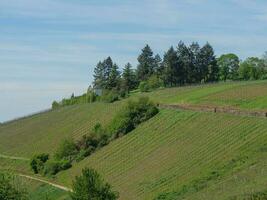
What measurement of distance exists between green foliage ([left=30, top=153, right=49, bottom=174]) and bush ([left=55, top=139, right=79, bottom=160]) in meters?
1.62

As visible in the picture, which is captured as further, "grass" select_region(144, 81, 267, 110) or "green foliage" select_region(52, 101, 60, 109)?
"green foliage" select_region(52, 101, 60, 109)

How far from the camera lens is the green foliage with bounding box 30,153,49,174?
283 feet

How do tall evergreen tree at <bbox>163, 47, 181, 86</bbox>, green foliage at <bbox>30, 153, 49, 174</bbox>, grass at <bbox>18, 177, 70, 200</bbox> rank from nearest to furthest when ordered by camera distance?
grass at <bbox>18, 177, 70, 200</bbox> < green foliage at <bbox>30, 153, 49, 174</bbox> < tall evergreen tree at <bbox>163, 47, 181, 86</bbox>

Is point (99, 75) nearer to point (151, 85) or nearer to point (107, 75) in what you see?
point (107, 75)

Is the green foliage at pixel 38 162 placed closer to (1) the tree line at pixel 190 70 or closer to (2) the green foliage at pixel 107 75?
(1) the tree line at pixel 190 70

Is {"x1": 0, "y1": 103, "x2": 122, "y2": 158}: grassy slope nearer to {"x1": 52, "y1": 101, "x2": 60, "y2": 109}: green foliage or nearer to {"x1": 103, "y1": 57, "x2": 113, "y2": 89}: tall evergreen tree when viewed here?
{"x1": 52, "y1": 101, "x2": 60, "y2": 109}: green foliage

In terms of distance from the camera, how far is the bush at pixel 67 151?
282 ft

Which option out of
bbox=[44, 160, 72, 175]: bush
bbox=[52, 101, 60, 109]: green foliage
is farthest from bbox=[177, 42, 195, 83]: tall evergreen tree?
bbox=[44, 160, 72, 175]: bush

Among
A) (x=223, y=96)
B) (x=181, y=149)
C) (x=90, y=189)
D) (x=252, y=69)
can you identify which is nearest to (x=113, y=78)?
(x=252, y=69)

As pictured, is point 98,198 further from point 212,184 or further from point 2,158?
point 2,158

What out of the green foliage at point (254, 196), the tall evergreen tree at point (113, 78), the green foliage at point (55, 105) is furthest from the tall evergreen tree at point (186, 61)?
the green foliage at point (254, 196)

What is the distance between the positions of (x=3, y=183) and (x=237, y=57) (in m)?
102

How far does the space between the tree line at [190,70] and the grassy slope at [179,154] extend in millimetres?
52471

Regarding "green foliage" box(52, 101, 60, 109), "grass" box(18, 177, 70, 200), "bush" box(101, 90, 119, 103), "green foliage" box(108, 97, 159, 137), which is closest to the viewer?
"grass" box(18, 177, 70, 200)
